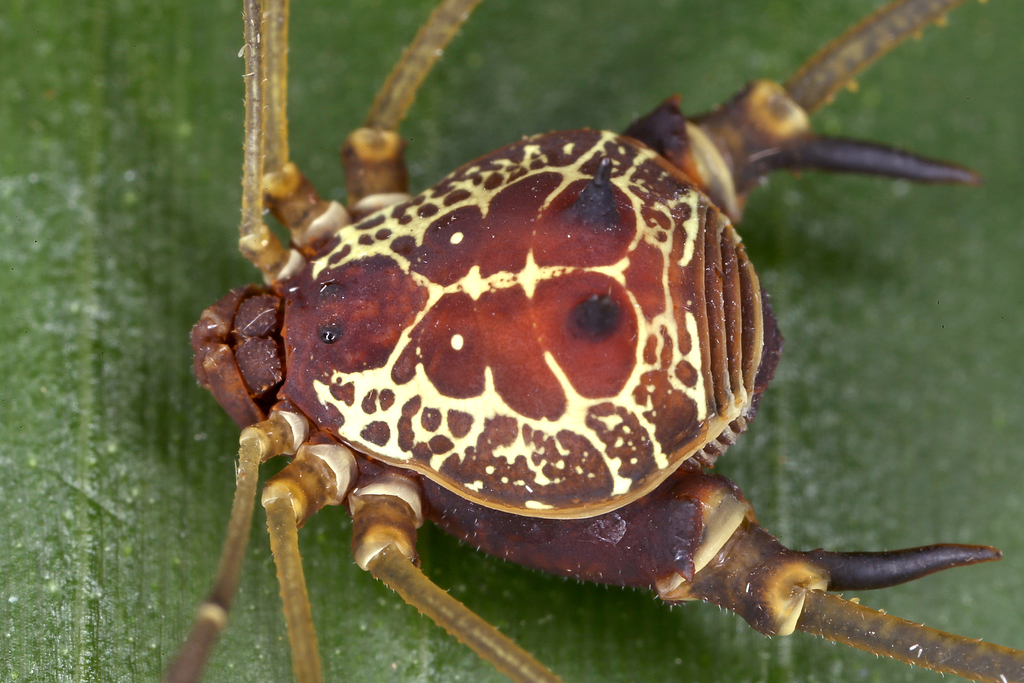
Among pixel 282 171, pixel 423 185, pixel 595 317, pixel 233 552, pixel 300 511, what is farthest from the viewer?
pixel 423 185

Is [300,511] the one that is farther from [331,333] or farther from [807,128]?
[807,128]

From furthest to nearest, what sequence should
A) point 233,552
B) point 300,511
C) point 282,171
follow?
point 282,171 < point 300,511 < point 233,552

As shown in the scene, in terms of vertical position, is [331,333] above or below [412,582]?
above

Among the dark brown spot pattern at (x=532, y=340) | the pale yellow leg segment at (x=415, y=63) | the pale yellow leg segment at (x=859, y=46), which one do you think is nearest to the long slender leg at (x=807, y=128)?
the pale yellow leg segment at (x=859, y=46)

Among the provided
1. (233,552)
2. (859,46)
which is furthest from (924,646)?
(859,46)

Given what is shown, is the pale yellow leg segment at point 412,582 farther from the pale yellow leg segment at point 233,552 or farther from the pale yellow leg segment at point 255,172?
the pale yellow leg segment at point 255,172

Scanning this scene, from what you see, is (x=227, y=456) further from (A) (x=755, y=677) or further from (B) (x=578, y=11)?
(B) (x=578, y=11)

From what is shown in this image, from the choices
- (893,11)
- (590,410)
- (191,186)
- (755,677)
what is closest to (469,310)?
(590,410)

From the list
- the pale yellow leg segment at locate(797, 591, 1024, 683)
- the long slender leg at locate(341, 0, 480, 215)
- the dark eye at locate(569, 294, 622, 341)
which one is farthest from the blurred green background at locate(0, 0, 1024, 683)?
the dark eye at locate(569, 294, 622, 341)
